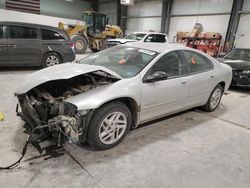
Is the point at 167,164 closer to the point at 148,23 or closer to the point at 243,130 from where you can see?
the point at 243,130

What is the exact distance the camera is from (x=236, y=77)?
20.2 feet

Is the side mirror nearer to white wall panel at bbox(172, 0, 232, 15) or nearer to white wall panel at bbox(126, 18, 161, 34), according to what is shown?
white wall panel at bbox(172, 0, 232, 15)

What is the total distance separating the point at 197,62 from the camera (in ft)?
11.8

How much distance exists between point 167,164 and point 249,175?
90 centimetres

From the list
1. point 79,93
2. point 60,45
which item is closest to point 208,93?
point 79,93

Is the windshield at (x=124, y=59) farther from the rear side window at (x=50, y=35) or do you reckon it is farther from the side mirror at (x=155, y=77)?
the rear side window at (x=50, y=35)

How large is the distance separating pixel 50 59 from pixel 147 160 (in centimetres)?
570

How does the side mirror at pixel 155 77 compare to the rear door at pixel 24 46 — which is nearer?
the side mirror at pixel 155 77

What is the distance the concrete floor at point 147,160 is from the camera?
6.78 ft

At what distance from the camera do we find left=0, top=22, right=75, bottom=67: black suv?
6160 mm

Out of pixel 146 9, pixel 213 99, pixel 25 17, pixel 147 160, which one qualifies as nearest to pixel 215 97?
pixel 213 99

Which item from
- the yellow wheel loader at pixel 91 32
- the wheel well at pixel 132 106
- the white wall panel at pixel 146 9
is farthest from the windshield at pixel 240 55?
the white wall panel at pixel 146 9

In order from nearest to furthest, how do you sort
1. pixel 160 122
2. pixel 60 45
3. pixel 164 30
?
pixel 160 122, pixel 60 45, pixel 164 30

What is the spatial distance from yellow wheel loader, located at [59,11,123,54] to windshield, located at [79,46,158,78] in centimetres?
987
